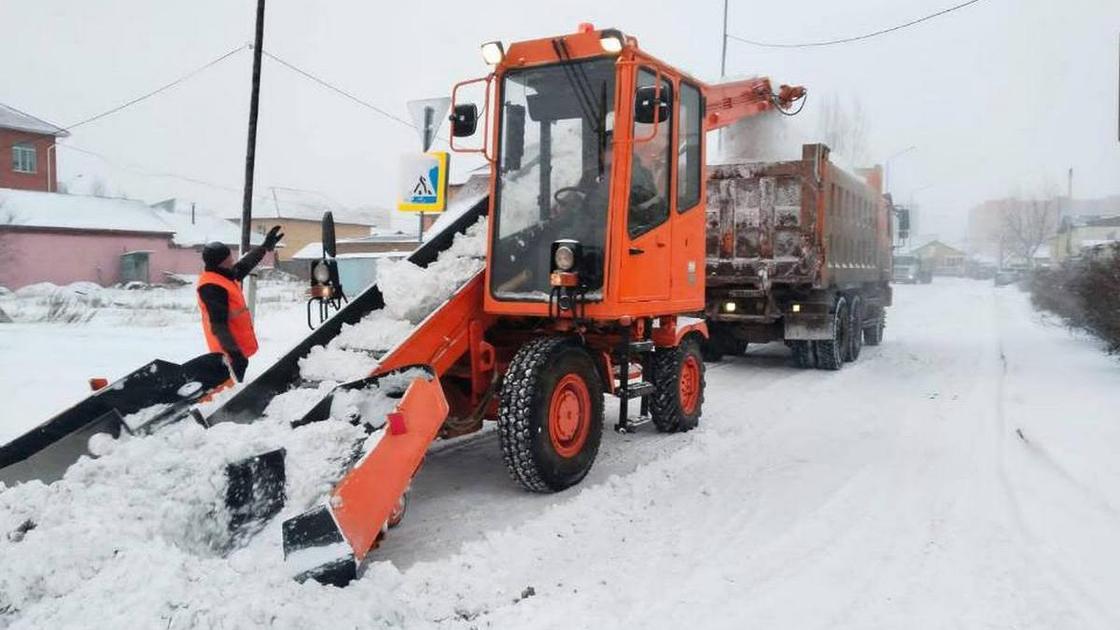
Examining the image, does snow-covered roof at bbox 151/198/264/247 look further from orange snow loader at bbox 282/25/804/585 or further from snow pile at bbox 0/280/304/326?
orange snow loader at bbox 282/25/804/585

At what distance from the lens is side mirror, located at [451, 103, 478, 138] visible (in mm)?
5477

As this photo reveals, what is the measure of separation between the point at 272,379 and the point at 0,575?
6.05 feet

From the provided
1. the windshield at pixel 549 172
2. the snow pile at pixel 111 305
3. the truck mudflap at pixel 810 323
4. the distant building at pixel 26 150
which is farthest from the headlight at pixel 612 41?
the distant building at pixel 26 150

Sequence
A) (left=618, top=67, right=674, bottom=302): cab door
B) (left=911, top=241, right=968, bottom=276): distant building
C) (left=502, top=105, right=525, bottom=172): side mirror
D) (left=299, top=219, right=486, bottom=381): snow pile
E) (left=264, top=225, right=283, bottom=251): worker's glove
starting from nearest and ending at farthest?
(left=299, top=219, right=486, bottom=381): snow pile → (left=618, top=67, right=674, bottom=302): cab door → (left=502, top=105, right=525, bottom=172): side mirror → (left=264, top=225, right=283, bottom=251): worker's glove → (left=911, top=241, right=968, bottom=276): distant building

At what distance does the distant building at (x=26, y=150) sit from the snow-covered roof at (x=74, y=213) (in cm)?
535

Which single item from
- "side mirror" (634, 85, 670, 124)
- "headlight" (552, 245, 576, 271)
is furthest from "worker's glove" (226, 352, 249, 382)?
"side mirror" (634, 85, 670, 124)

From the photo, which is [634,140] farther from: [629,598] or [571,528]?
[629,598]

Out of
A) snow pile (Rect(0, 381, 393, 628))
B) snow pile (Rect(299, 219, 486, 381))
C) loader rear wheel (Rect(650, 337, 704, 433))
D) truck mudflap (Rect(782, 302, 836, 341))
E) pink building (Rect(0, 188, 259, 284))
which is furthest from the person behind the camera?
pink building (Rect(0, 188, 259, 284))

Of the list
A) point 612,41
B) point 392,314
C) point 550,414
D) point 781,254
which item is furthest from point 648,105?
point 781,254

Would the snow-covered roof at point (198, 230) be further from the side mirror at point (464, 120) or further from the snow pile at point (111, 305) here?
the side mirror at point (464, 120)

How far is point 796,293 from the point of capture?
1065cm

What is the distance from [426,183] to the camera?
783 cm

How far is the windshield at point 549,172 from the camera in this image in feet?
17.1

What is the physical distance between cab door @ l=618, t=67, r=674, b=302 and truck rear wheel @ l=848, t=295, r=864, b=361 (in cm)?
694
